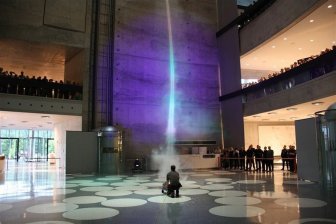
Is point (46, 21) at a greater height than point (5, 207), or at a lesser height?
greater

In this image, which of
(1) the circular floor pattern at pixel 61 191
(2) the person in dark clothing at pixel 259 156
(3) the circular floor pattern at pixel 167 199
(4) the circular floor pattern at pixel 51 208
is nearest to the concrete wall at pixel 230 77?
(2) the person in dark clothing at pixel 259 156

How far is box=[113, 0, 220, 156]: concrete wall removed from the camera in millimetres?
22953

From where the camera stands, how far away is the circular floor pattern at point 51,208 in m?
7.70

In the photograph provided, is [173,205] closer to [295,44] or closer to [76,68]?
[76,68]

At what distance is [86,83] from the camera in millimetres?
21984

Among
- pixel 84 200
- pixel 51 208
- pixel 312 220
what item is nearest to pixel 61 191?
pixel 84 200

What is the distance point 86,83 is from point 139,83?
3.90 m

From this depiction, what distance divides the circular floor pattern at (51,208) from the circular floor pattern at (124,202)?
906mm

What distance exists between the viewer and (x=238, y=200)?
29.3 ft

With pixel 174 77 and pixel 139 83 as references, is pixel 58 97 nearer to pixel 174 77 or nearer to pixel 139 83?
pixel 139 83

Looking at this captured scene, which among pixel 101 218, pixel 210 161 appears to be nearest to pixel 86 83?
pixel 210 161

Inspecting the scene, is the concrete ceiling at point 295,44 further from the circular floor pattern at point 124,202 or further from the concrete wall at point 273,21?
the circular floor pattern at point 124,202

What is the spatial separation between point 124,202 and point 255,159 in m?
12.8

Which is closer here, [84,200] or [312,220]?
[312,220]
